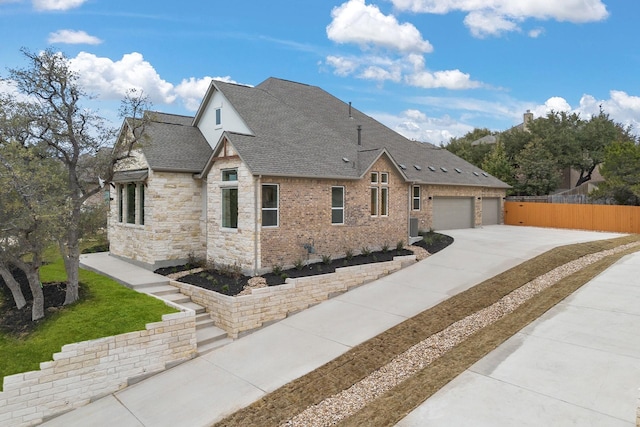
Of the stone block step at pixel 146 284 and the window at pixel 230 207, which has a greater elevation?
the window at pixel 230 207

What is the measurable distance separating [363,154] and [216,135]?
620 cm

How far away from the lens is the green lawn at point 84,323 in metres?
8.06

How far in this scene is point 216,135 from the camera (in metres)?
16.6

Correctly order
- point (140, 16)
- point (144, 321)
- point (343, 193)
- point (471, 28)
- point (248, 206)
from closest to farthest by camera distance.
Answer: point (144, 321)
point (248, 206)
point (140, 16)
point (343, 193)
point (471, 28)

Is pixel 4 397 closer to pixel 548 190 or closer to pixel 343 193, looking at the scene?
pixel 343 193

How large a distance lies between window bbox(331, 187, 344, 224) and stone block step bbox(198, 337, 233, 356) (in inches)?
236

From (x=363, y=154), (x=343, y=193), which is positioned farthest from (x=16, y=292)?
(x=363, y=154)

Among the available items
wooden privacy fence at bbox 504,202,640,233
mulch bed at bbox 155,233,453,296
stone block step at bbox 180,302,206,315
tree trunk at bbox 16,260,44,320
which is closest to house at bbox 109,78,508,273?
mulch bed at bbox 155,233,453,296

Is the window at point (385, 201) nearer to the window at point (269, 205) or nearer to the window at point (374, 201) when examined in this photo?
the window at point (374, 201)

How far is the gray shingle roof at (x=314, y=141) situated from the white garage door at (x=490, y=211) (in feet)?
4.09

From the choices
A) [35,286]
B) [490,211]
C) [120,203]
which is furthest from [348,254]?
[490,211]

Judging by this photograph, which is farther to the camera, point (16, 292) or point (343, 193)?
point (343, 193)

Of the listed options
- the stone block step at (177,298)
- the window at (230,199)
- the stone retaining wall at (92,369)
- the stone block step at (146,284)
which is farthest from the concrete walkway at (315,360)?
the window at (230,199)

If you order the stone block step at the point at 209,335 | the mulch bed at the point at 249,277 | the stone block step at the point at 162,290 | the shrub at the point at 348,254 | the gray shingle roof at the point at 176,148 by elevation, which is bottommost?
the stone block step at the point at 209,335
